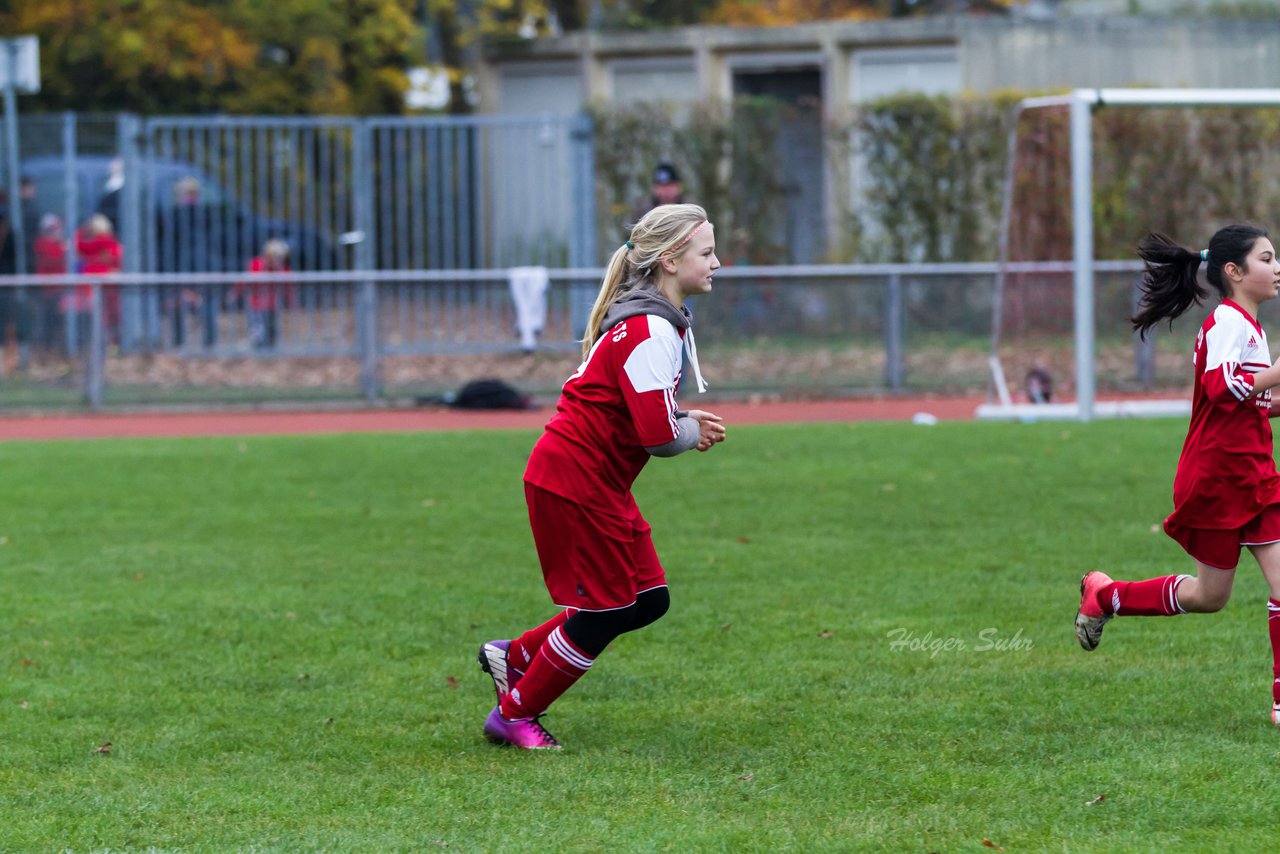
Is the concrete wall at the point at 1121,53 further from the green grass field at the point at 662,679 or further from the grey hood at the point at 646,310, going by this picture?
the grey hood at the point at 646,310

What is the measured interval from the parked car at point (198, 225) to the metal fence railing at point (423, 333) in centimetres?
333

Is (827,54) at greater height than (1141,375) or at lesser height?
greater

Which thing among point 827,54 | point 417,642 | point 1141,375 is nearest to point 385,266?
point 827,54

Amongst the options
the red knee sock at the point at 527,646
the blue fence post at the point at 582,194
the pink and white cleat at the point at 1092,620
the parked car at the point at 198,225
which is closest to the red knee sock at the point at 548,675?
the red knee sock at the point at 527,646

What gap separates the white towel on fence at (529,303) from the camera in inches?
611

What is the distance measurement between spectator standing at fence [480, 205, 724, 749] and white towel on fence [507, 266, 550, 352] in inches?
411

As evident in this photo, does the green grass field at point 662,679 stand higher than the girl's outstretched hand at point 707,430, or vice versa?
the girl's outstretched hand at point 707,430

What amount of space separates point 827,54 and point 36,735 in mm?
18303

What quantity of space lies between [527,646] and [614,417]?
0.85 metres

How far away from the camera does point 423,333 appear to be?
1571 centimetres

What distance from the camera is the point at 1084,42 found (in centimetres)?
2088

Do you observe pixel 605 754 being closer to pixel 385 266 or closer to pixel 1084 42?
pixel 385 266

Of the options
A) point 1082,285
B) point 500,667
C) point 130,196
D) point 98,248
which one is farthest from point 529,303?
point 500,667

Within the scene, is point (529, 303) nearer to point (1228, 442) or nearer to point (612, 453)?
point (612, 453)
